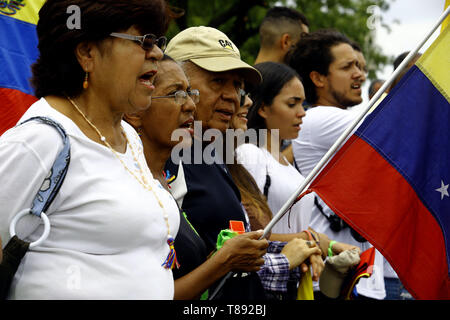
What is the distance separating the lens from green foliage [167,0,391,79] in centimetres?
1370

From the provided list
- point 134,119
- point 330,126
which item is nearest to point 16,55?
point 134,119

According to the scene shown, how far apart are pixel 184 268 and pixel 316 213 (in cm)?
207

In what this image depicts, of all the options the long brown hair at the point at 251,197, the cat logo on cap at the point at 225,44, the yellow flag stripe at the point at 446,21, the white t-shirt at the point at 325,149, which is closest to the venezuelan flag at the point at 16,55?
the cat logo on cap at the point at 225,44

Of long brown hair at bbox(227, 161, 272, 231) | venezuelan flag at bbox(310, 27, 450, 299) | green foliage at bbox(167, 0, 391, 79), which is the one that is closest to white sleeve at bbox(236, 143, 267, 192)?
long brown hair at bbox(227, 161, 272, 231)

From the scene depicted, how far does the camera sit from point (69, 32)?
2105mm

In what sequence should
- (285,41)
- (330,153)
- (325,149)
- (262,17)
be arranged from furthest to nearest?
(262,17) < (285,41) < (325,149) < (330,153)

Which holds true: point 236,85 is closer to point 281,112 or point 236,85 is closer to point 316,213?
point 281,112

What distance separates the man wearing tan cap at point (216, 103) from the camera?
315 centimetres

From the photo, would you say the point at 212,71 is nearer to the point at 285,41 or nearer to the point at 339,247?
the point at 339,247

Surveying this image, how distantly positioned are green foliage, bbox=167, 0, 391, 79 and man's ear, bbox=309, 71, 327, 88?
6.48 metres

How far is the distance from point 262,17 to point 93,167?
1347 centimetres

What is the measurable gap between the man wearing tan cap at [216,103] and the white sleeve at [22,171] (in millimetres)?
1280

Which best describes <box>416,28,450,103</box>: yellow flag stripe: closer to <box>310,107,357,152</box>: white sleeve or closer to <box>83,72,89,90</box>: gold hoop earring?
<box>310,107,357,152</box>: white sleeve

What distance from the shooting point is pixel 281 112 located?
4.43 metres
